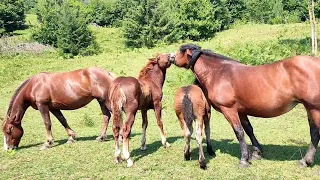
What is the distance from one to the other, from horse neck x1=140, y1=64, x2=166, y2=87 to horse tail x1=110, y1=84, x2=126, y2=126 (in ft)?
4.68

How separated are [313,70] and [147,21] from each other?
35525 millimetres

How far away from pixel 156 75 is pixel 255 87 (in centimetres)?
257

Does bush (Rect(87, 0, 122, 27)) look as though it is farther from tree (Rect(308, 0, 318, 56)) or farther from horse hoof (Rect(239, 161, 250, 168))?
horse hoof (Rect(239, 161, 250, 168))

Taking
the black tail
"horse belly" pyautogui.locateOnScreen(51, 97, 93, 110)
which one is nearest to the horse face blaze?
the black tail

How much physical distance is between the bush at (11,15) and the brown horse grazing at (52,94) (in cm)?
4662

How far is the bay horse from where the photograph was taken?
584 cm

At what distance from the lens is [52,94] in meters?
9.38

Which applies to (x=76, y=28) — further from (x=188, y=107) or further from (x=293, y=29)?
(x=188, y=107)

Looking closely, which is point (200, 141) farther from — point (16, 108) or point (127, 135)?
point (16, 108)

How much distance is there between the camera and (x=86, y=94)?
9.43m

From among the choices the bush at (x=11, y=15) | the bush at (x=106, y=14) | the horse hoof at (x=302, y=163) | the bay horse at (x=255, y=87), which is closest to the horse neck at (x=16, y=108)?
the bay horse at (x=255, y=87)

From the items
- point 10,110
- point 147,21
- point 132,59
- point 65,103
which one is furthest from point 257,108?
point 147,21

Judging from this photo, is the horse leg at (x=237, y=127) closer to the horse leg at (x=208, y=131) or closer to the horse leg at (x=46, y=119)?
the horse leg at (x=208, y=131)

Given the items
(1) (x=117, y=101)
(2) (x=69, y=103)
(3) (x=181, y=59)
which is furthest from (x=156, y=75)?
(2) (x=69, y=103)
